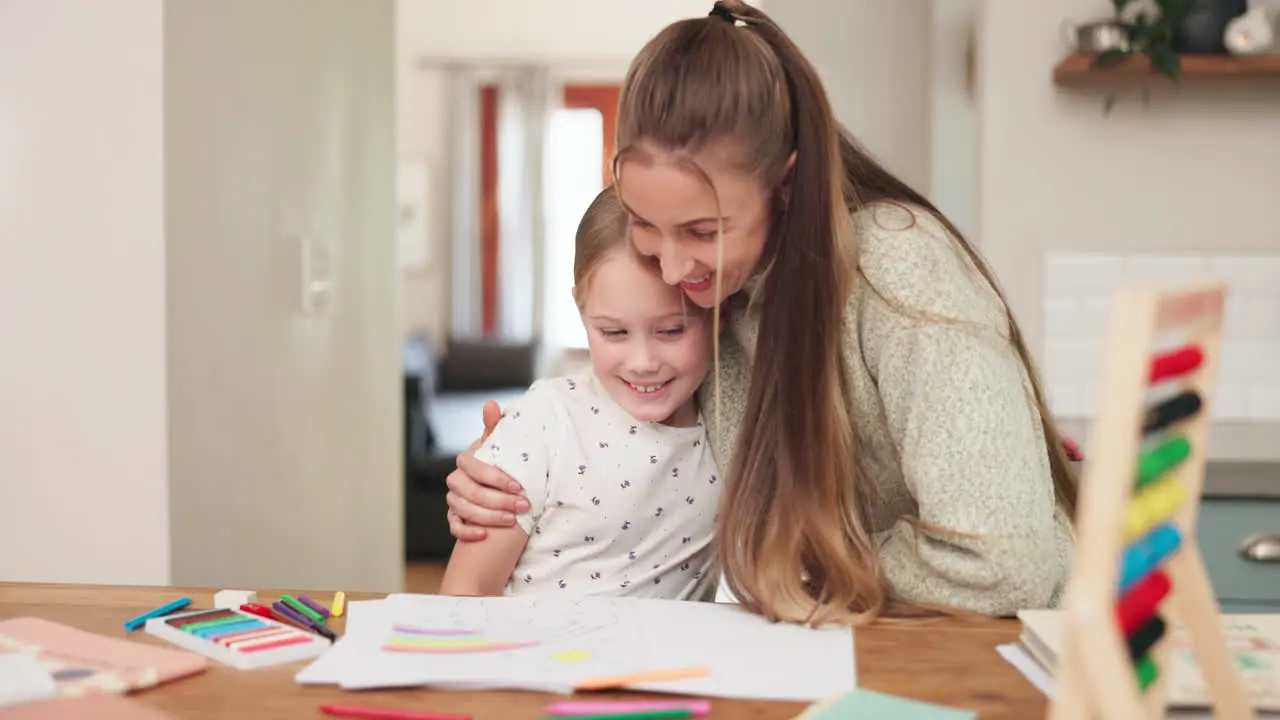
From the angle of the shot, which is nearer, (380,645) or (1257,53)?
(380,645)

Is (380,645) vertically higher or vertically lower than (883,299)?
lower

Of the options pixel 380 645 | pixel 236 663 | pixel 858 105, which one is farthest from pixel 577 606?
pixel 858 105

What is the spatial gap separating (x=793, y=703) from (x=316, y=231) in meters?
2.39

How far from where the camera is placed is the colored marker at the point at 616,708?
0.96m

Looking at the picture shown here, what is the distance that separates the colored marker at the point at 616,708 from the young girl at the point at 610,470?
534 mm

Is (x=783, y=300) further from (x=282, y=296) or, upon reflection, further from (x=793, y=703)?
(x=282, y=296)

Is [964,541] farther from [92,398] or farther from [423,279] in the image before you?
[423,279]

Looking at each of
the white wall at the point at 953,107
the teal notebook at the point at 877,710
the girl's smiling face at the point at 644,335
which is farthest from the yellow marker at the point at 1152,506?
the white wall at the point at 953,107

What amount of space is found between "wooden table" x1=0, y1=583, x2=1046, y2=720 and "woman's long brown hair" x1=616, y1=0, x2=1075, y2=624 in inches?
4.0

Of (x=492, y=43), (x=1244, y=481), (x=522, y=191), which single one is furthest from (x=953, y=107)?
(x=492, y=43)

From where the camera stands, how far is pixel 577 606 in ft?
4.10

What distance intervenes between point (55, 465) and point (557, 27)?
7.05 meters

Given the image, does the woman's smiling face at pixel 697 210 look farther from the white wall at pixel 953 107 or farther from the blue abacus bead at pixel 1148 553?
the white wall at pixel 953 107

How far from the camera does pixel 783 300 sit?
130 centimetres
